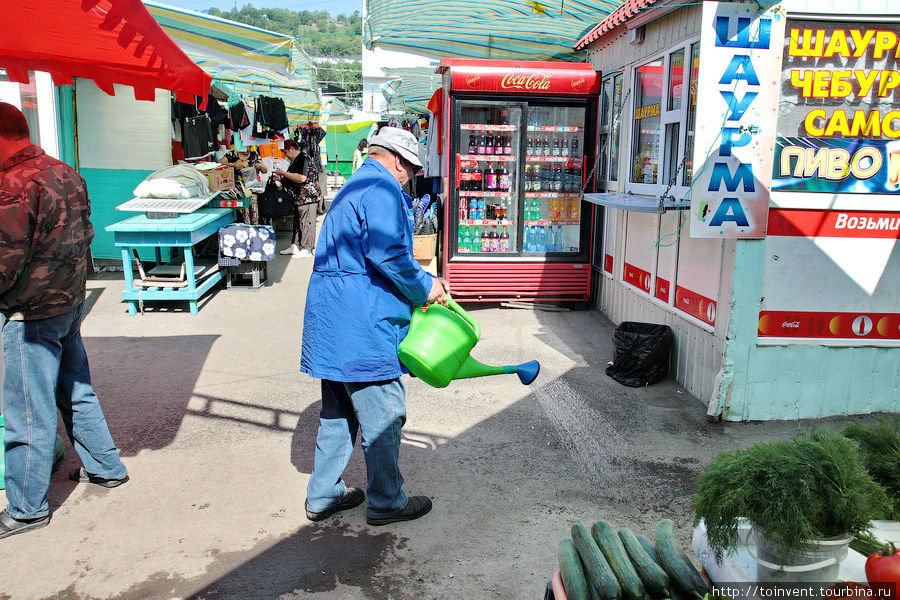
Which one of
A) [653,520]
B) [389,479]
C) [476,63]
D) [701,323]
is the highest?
[476,63]

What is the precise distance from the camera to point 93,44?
3957 millimetres

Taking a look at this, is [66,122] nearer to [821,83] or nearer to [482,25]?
[482,25]

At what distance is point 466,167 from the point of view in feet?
28.3

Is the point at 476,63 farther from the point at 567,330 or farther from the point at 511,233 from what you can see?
the point at 567,330

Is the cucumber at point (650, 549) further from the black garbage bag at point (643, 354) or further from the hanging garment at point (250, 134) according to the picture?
the hanging garment at point (250, 134)

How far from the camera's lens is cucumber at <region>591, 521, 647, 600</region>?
6.82 ft

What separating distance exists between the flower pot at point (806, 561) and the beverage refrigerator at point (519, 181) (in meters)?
6.49

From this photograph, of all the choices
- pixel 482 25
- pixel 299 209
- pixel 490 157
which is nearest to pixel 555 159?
pixel 490 157

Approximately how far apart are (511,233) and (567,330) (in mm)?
1744

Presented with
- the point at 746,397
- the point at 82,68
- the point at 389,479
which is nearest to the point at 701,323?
the point at 746,397

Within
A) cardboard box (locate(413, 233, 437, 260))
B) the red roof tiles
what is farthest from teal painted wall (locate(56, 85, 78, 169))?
the red roof tiles

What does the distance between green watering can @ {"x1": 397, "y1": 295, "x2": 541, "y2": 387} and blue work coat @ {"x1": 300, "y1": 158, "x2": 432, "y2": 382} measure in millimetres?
125

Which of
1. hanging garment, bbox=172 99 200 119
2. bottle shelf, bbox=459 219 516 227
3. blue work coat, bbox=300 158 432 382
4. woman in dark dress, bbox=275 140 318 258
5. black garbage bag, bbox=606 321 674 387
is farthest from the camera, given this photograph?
woman in dark dress, bbox=275 140 318 258

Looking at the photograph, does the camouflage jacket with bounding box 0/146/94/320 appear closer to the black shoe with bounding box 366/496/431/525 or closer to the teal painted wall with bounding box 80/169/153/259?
the black shoe with bounding box 366/496/431/525
